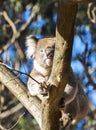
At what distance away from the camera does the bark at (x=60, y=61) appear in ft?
8.92

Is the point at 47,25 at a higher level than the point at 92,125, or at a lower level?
higher

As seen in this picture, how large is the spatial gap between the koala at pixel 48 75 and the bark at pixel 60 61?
1.24 meters

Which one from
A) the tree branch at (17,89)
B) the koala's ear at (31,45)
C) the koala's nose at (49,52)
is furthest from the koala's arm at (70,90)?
the tree branch at (17,89)

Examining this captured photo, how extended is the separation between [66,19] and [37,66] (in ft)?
8.13

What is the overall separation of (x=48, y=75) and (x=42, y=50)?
362 millimetres

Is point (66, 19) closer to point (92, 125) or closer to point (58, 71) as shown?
point (58, 71)

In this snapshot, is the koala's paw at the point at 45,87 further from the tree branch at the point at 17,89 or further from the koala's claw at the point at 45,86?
the tree branch at the point at 17,89

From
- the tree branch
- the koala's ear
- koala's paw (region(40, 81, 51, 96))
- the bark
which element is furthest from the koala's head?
koala's paw (region(40, 81, 51, 96))

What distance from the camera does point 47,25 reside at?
8898 millimetres

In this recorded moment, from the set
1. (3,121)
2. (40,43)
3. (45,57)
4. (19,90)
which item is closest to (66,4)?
(19,90)

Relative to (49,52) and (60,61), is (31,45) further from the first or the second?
(60,61)

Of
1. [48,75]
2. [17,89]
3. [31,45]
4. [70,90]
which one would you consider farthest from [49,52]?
[17,89]

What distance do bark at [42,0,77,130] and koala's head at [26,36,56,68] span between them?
1.55 metres

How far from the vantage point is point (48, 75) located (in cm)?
502
